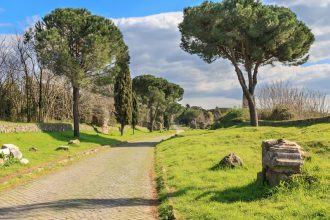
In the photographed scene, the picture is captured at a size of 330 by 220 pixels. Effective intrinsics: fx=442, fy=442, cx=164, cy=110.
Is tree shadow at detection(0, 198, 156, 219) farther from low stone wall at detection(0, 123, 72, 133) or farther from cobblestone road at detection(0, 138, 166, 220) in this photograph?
low stone wall at detection(0, 123, 72, 133)

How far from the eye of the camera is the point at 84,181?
53.3 feet

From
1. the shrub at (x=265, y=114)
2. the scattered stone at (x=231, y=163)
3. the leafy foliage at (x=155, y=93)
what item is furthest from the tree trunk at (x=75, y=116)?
the leafy foliage at (x=155, y=93)

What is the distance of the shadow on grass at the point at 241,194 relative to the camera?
34.7 ft

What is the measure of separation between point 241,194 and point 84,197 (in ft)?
15.0

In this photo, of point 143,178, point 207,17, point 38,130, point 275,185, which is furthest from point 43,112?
point 275,185

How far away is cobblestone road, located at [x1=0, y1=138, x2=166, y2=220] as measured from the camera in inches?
412

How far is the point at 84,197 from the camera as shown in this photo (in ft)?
41.7

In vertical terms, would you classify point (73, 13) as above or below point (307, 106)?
above

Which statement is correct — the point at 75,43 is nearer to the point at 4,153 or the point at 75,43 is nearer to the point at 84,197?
the point at 4,153

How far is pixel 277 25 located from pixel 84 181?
2604 centimetres

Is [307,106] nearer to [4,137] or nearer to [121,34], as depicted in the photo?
[121,34]

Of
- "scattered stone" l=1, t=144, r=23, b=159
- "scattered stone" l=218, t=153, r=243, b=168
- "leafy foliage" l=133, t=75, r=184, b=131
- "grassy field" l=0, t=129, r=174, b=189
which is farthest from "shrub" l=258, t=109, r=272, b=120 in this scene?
"leafy foliage" l=133, t=75, r=184, b=131

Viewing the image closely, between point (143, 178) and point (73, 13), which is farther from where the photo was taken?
point (73, 13)

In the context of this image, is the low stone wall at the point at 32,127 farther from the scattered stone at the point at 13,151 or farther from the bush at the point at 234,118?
the bush at the point at 234,118
